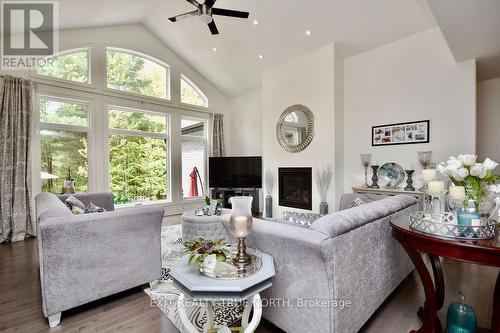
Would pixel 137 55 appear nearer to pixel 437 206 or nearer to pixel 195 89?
pixel 195 89

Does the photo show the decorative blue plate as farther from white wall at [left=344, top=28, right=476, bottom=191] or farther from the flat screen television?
the flat screen television

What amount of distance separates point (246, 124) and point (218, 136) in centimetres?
87

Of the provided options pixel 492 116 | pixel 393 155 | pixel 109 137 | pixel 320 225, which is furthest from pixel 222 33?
pixel 492 116

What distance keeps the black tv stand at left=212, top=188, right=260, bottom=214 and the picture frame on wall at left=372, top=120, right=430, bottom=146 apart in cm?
286

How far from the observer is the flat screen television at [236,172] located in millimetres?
5848

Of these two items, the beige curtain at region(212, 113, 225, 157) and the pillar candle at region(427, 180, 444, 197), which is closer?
the pillar candle at region(427, 180, 444, 197)

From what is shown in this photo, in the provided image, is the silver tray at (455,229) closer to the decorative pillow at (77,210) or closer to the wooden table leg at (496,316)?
the wooden table leg at (496,316)

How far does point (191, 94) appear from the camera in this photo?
670 centimetres

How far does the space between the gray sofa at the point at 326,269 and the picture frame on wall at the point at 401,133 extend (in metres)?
2.77

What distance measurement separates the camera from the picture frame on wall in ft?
13.1

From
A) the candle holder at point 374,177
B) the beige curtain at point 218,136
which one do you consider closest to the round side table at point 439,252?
the candle holder at point 374,177

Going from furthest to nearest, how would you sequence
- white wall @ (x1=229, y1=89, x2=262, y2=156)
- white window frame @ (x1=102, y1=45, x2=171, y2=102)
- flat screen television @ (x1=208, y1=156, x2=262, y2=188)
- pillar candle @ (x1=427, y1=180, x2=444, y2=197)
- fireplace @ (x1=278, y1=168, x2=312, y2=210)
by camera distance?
white wall @ (x1=229, y1=89, x2=262, y2=156)
flat screen television @ (x1=208, y1=156, x2=262, y2=188)
white window frame @ (x1=102, y1=45, x2=171, y2=102)
fireplace @ (x1=278, y1=168, x2=312, y2=210)
pillar candle @ (x1=427, y1=180, x2=444, y2=197)

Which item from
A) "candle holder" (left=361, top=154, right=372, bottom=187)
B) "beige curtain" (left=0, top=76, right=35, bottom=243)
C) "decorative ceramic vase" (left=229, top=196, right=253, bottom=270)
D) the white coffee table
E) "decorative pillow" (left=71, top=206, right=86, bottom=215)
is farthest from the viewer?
"candle holder" (left=361, top=154, right=372, bottom=187)

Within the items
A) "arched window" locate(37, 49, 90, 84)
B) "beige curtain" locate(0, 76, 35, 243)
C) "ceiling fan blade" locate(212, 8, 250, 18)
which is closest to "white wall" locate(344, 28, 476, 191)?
"ceiling fan blade" locate(212, 8, 250, 18)
